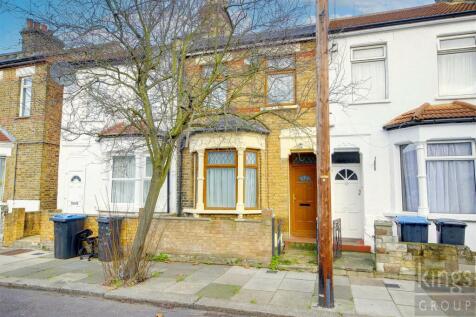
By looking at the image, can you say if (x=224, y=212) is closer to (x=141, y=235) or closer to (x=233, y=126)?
(x=233, y=126)

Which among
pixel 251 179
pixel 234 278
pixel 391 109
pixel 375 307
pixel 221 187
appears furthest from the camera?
pixel 251 179

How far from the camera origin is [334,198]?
10.1 m

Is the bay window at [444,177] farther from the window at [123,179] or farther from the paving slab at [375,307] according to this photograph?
the window at [123,179]

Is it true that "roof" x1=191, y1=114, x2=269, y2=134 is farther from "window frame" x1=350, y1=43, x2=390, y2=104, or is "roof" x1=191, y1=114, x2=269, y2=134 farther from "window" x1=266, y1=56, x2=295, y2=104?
"window frame" x1=350, y1=43, x2=390, y2=104

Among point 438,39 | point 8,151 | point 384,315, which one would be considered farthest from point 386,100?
point 8,151

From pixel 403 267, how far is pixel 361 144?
3.84m

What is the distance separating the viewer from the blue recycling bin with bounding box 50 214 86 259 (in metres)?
8.88

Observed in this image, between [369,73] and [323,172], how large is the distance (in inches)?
231

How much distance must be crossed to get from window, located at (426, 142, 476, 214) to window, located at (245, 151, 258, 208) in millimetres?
4877

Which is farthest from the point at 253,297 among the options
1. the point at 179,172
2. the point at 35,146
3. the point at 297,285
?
the point at 35,146

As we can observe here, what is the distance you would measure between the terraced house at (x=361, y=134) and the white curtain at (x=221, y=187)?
0.03 metres

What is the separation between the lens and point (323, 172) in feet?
18.2

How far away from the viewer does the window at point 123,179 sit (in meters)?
11.3

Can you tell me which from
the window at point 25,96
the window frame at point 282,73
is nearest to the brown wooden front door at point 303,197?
the window frame at point 282,73
